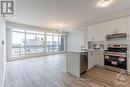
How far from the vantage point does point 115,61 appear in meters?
3.86

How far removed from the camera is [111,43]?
430 cm

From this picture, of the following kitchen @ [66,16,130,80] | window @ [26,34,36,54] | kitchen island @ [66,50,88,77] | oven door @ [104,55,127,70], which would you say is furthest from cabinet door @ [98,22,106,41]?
window @ [26,34,36,54]

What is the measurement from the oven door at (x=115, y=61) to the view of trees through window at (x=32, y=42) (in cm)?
570

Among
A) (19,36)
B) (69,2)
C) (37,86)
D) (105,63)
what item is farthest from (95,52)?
(19,36)

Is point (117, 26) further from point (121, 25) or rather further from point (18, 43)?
point (18, 43)

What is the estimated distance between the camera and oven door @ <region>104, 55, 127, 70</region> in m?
3.60

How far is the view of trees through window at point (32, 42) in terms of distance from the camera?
6.81 metres

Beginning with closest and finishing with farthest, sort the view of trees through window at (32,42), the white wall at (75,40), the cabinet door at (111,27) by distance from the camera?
the cabinet door at (111,27)
the view of trees through window at (32,42)
the white wall at (75,40)

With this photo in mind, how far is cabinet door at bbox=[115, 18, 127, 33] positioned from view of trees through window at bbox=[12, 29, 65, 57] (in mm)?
6059

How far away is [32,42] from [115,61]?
20.9 feet

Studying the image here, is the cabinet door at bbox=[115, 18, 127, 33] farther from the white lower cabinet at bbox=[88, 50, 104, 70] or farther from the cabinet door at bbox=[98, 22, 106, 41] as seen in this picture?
the white lower cabinet at bbox=[88, 50, 104, 70]

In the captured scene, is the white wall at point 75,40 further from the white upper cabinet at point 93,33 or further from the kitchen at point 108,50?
the kitchen at point 108,50

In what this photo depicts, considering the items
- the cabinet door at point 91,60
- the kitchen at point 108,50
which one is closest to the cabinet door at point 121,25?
the kitchen at point 108,50

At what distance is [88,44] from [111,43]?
1.35m
